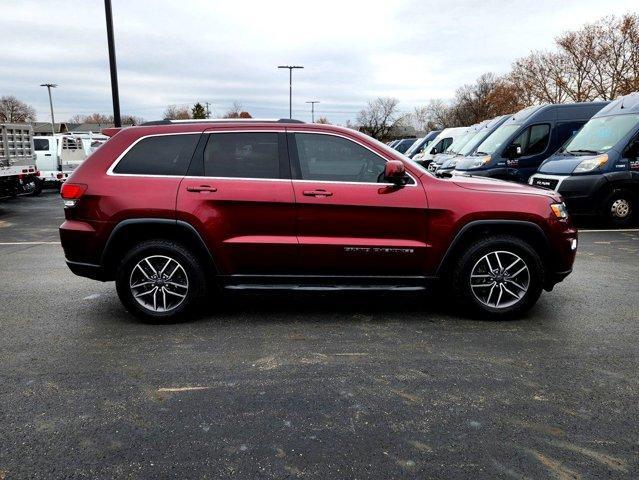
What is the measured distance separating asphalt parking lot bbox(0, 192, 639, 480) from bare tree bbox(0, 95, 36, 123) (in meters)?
98.5

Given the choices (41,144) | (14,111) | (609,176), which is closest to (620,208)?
(609,176)

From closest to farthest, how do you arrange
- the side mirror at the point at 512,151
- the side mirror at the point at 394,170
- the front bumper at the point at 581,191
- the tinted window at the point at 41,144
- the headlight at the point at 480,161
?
the side mirror at the point at 394,170
the front bumper at the point at 581,191
the side mirror at the point at 512,151
the headlight at the point at 480,161
the tinted window at the point at 41,144

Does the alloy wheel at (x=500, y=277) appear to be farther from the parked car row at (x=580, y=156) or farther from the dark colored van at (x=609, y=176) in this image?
the dark colored van at (x=609, y=176)

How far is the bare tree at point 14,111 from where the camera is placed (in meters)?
88.8

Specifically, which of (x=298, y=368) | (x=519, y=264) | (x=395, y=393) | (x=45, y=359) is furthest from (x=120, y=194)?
(x=519, y=264)

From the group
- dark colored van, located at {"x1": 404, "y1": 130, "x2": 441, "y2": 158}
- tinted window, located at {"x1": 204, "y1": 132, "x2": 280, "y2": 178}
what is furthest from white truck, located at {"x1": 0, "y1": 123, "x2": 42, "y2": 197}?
dark colored van, located at {"x1": 404, "y1": 130, "x2": 441, "y2": 158}

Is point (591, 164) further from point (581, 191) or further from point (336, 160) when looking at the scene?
point (336, 160)

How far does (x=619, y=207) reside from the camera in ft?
33.0

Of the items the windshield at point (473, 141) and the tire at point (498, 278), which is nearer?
the tire at point (498, 278)

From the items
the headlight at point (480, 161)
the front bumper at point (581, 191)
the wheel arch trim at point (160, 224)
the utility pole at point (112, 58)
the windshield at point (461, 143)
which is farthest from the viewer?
the windshield at point (461, 143)

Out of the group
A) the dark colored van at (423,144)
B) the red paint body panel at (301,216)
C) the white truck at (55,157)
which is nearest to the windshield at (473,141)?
the dark colored van at (423,144)

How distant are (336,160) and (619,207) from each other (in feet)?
25.4

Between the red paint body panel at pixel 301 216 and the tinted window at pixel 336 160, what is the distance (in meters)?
0.09

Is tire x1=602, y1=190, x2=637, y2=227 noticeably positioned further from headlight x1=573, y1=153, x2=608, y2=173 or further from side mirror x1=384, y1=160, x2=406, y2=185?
side mirror x1=384, y1=160, x2=406, y2=185
